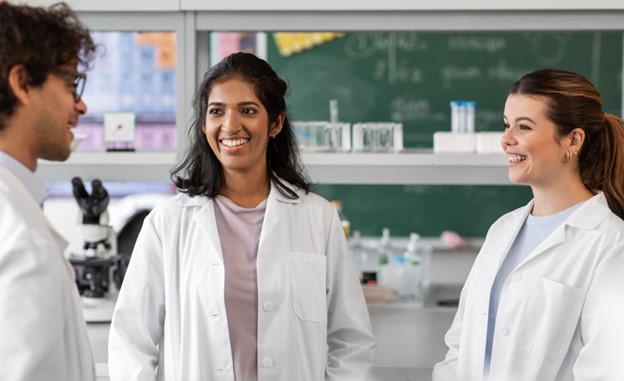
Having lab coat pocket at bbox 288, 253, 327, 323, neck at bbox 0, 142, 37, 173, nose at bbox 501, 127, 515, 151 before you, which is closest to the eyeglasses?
neck at bbox 0, 142, 37, 173

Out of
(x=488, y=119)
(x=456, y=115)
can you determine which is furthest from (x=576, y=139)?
(x=488, y=119)

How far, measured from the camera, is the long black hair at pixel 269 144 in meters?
2.13

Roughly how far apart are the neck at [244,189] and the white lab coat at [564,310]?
1.98ft

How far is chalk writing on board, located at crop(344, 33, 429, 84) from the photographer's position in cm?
512

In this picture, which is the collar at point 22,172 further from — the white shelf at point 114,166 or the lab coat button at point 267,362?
the white shelf at point 114,166

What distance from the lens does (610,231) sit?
6.31ft

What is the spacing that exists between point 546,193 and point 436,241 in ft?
10.3

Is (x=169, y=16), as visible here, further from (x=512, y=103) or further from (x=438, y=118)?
(x=438, y=118)

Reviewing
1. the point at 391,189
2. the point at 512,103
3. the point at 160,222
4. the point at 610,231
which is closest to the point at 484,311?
the point at 610,231

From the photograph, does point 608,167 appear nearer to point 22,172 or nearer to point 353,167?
point 353,167

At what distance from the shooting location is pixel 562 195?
2057 millimetres

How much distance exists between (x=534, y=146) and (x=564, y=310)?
39cm

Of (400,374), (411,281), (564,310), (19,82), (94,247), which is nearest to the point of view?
(19,82)

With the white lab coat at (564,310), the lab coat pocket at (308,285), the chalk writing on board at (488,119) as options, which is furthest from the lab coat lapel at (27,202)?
the chalk writing on board at (488,119)
